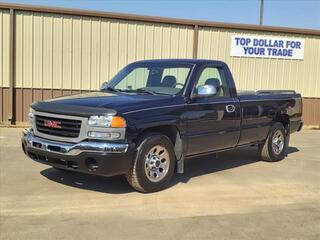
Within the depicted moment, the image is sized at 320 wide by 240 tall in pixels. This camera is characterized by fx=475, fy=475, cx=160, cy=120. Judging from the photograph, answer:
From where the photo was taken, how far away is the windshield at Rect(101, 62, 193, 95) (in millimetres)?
7352

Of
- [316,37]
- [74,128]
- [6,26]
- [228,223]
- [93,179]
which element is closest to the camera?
[228,223]

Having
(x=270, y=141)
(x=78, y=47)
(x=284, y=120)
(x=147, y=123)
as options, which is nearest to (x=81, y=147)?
(x=147, y=123)

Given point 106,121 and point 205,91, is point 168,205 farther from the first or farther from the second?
point 205,91

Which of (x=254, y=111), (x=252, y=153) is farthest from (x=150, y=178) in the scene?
(x=252, y=153)

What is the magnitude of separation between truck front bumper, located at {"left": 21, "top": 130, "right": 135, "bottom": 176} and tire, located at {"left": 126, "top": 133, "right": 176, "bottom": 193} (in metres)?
0.17

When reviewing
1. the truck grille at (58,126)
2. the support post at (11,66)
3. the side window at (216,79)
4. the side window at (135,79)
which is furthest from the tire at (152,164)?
the support post at (11,66)

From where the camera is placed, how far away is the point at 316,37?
18.1m

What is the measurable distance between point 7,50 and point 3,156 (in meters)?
6.33

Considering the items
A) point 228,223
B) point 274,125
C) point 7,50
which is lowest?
point 228,223


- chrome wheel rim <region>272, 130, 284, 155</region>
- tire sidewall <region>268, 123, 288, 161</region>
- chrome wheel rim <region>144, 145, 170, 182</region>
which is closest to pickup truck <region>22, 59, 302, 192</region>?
chrome wheel rim <region>144, 145, 170, 182</region>

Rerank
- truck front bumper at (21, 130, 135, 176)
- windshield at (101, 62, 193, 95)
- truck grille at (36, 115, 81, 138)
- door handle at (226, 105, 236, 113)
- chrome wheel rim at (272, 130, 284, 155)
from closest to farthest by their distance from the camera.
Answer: truck front bumper at (21, 130, 135, 176) < truck grille at (36, 115, 81, 138) < windshield at (101, 62, 193, 95) < door handle at (226, 105, 236, 113) < chrome wheel rim at (272, 130, 284, 155)

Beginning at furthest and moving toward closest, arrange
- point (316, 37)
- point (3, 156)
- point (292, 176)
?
point (316, 37) → point (3, 156) → point (292, 176)

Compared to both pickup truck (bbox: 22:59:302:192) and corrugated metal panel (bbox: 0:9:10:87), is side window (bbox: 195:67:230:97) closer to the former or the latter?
pickup truck (bbox: 22:59:302:192)

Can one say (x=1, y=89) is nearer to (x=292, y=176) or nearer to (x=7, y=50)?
(x=7, y=50)
